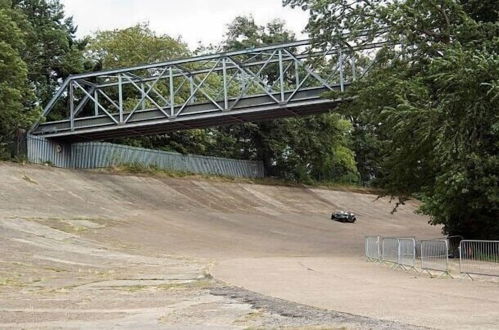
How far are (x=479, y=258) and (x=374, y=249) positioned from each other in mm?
5909

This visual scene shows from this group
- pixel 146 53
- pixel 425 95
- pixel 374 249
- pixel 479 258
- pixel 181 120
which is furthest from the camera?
pixel 146 53

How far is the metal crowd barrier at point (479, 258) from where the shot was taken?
17.8m

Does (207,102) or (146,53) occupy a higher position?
(146,53)

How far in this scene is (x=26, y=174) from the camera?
42312mm

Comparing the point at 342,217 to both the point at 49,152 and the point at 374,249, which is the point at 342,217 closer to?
the point at 49,152

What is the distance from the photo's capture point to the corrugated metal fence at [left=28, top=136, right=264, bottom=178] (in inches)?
2046

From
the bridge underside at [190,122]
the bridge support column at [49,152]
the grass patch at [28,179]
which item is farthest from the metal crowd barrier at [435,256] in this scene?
the bridge support column at [49,152]

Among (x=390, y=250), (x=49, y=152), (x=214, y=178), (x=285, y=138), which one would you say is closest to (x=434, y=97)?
(x=390, y=250)

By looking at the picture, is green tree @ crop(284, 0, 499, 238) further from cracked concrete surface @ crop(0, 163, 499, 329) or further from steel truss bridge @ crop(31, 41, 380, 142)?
steel truss bridge @ crop(31, 41, 380, 142)

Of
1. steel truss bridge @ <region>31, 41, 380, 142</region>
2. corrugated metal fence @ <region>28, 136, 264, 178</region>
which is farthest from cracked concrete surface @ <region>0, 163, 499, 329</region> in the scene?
steel truss bridge @ <region>31, 41, 380, 142</region>

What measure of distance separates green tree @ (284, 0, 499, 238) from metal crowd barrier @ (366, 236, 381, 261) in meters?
3.66

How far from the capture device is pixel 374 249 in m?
24.3

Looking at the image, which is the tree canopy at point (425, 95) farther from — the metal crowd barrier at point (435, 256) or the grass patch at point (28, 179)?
the grass patch at point (28, 179)

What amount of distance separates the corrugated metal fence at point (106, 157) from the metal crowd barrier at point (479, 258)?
130 feet
